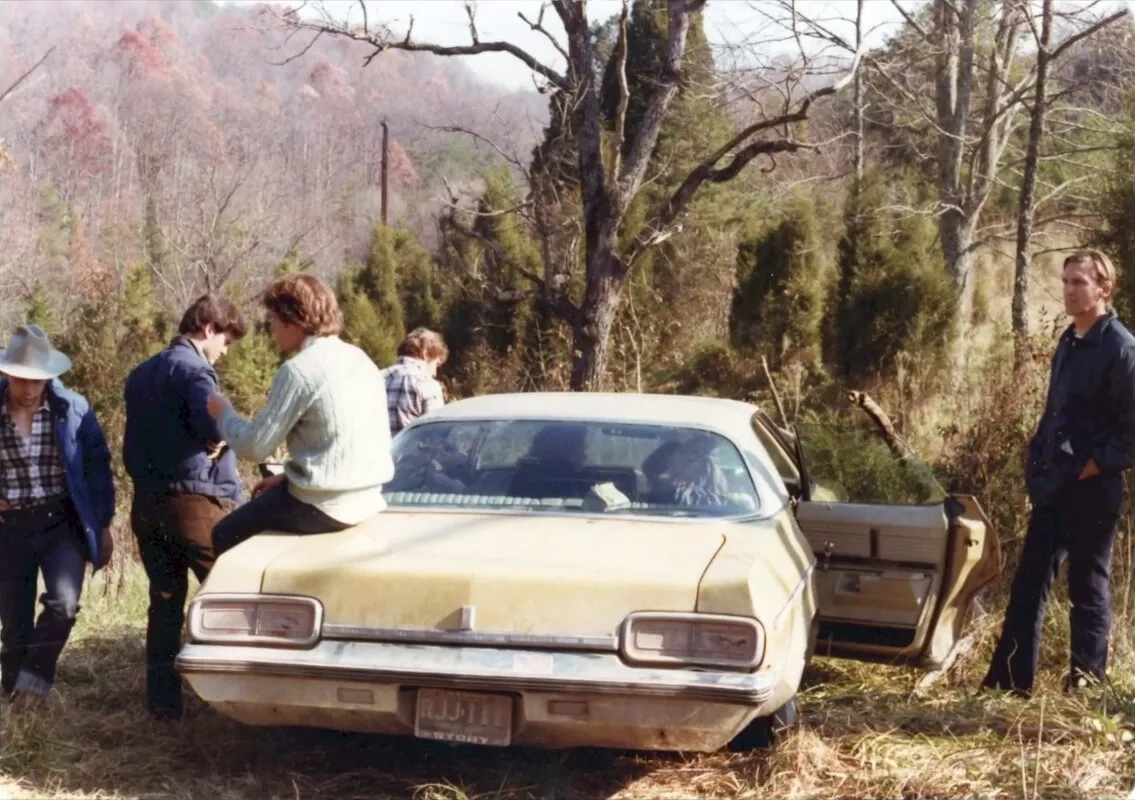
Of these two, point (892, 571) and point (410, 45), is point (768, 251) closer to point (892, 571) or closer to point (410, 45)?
point (410, 45)

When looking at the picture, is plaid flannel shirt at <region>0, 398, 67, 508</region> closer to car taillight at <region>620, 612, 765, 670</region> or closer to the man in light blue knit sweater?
the man in light blue knit sweater

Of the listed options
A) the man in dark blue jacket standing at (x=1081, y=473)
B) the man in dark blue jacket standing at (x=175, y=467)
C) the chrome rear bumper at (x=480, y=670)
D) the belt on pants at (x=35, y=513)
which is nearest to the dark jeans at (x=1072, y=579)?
the man in dark blue jacket standing at (x=1081, y=473)

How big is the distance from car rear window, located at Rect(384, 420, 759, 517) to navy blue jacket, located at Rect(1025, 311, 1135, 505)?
51.8 inches

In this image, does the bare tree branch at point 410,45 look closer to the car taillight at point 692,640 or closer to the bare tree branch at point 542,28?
the bare tree branch at point 542,28

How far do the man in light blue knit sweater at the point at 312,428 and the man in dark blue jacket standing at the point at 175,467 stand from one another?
0.48 m

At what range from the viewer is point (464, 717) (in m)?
3.67

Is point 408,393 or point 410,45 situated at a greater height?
point 410,45

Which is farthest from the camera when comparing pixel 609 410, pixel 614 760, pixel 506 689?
pixel 609 410

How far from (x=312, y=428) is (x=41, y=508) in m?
1.53

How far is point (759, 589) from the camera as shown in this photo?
3676 millimetres

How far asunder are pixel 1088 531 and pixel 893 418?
23.7 feet

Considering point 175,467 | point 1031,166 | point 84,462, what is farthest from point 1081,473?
point 1031,166

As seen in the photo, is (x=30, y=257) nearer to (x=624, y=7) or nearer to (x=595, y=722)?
(x=624, y=7)

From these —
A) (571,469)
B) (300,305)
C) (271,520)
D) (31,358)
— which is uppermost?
(300,305)
